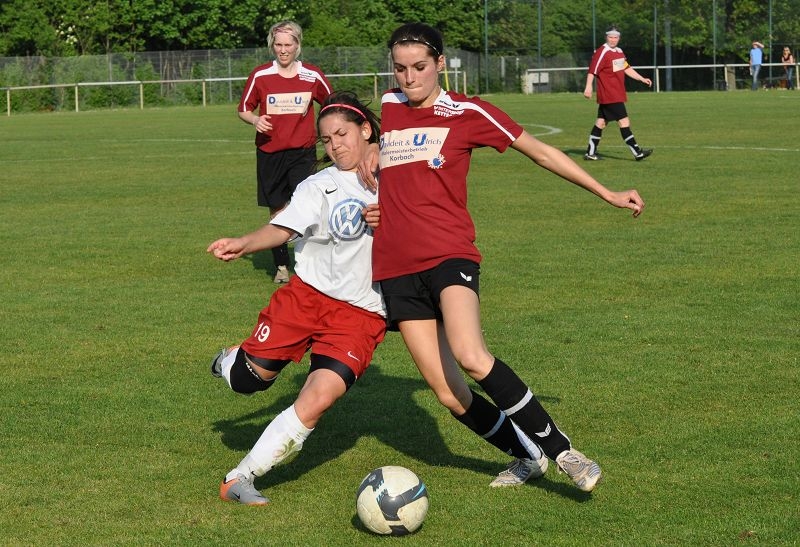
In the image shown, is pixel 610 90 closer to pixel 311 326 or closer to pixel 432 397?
pixel 432 397

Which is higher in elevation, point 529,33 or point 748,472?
point 529,33

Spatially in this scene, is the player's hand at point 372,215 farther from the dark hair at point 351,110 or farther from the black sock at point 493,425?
the black sock at point 493,425

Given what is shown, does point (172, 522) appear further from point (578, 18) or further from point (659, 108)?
point (578, 18)

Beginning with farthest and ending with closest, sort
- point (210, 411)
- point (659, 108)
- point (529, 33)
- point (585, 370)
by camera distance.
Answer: point (529, 33) < point (659, 108) < point (585, 370) < point (210, 411)

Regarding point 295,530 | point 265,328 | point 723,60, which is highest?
point 723,60

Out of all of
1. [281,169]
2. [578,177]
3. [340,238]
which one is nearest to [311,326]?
[340,238]

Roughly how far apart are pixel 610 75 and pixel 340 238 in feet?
53.8

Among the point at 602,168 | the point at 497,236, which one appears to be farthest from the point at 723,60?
the point at 497,236

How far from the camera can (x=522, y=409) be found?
5148 mm

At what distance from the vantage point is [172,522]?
16.7 feet

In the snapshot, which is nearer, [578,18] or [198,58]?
[198,58]

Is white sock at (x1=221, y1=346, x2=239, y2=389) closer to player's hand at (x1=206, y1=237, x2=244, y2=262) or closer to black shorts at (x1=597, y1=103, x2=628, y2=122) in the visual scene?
player's hand at (x1=206, y1=237, x2=244, y2=262)

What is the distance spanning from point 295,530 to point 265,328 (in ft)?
3.29

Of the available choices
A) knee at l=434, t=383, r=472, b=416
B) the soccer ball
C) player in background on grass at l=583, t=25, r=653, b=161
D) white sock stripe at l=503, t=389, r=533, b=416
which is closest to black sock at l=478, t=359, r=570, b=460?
white sock stripe at l=503, t=389, r=533, b=416
